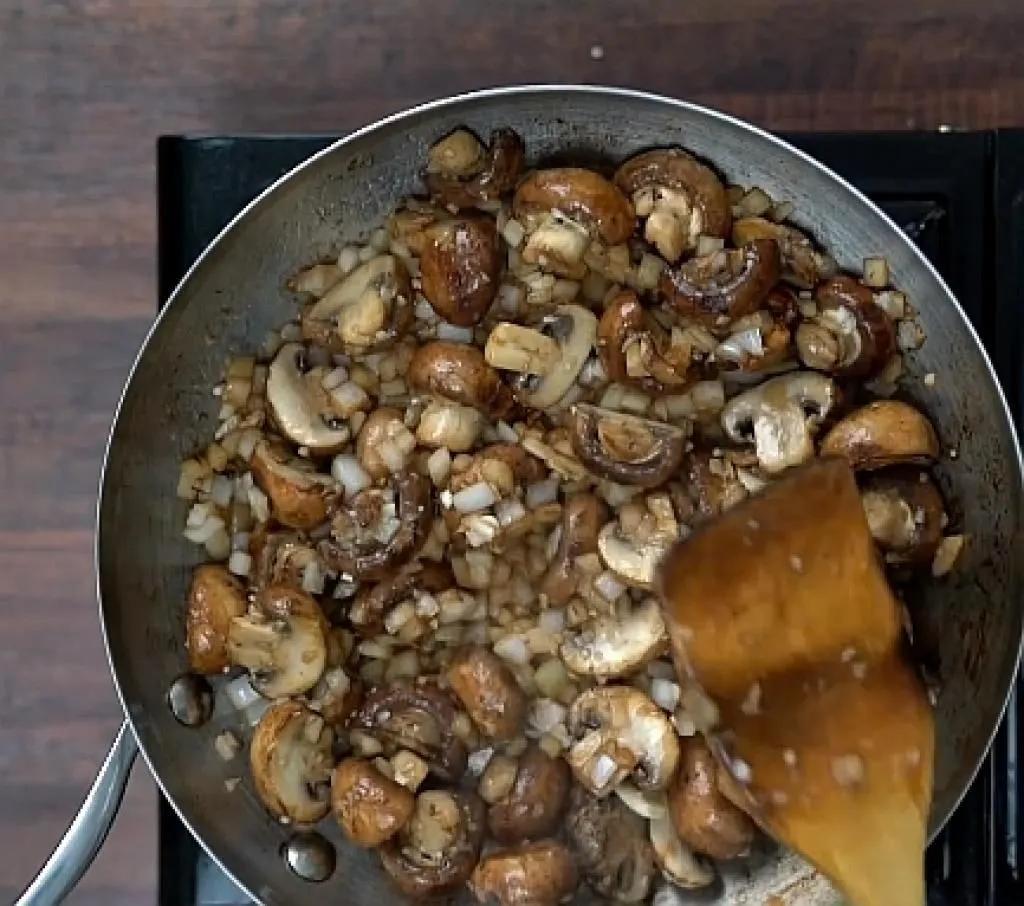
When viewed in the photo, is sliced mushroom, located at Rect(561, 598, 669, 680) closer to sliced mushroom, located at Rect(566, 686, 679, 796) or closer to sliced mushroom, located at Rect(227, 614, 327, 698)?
sliced mushroom, located at Rect(566, 686, 679, 796)

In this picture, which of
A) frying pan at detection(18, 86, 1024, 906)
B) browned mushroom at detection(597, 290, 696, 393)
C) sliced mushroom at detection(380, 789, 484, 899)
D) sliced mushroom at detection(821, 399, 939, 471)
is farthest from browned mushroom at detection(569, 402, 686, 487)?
sliced mushroom at detection(380, 789, 484, 899)

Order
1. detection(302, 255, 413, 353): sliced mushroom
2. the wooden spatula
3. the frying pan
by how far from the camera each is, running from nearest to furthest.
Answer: the wooden spatula, the frying pan, detection(302, 255, 413, 353): sliced mushroom

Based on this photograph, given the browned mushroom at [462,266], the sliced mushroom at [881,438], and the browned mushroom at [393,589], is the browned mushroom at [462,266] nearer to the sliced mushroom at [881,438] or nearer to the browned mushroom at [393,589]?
the browned mushroom at [393,589]

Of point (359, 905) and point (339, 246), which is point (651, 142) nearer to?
point (339, 246)

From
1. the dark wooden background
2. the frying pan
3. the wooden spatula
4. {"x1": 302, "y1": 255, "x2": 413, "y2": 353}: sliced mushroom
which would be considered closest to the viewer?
the wooden spatula

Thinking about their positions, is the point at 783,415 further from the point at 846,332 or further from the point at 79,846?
the point at 79,846

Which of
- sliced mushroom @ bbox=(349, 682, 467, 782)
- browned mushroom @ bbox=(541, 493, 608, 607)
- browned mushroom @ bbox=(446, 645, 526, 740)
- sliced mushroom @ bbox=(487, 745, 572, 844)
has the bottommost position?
sliced mushroom @ bbox=(487, 745, 572, 844)

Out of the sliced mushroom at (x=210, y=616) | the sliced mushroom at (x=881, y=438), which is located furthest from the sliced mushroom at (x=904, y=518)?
the sliced mushroom at (x=210, y=616)
